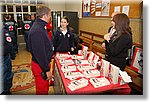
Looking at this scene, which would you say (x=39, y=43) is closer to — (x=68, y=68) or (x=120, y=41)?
(x=68, y=68)

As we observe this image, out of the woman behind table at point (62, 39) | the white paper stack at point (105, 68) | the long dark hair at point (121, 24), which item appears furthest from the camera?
the woman behind table at point (62, 39)

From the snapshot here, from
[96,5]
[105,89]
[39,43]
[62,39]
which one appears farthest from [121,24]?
[62,39]

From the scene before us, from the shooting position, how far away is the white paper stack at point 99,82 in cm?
104

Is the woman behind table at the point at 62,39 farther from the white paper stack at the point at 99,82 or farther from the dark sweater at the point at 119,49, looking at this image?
the white paper stack at the point at 99,82

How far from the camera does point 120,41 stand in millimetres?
1263

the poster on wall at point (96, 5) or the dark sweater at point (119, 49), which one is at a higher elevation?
the poster on wall at point (96, 5)

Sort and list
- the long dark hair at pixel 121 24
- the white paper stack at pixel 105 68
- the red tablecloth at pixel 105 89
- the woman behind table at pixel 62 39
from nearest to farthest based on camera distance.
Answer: the red tablecloth at pixel 105 89 < the white paper stack at pixel 105 68 < the long dark hair at pixel 121 24 < the woman behind table at pixel 62 39

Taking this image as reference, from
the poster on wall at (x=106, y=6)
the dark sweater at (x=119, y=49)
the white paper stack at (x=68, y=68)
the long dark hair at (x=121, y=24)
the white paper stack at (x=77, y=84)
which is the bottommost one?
the white paper stack at (x=77, y=84)

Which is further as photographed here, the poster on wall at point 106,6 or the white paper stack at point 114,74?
the poster on wall at point 106,6

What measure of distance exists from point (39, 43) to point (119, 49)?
64cm

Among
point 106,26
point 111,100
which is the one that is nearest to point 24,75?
point 106,26

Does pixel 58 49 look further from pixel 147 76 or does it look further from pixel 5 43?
pixel 147 76

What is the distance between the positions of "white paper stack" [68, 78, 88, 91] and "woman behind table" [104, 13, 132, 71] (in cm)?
39

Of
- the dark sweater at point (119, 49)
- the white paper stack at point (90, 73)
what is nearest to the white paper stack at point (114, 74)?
the white paper stack at point (90, 73)
